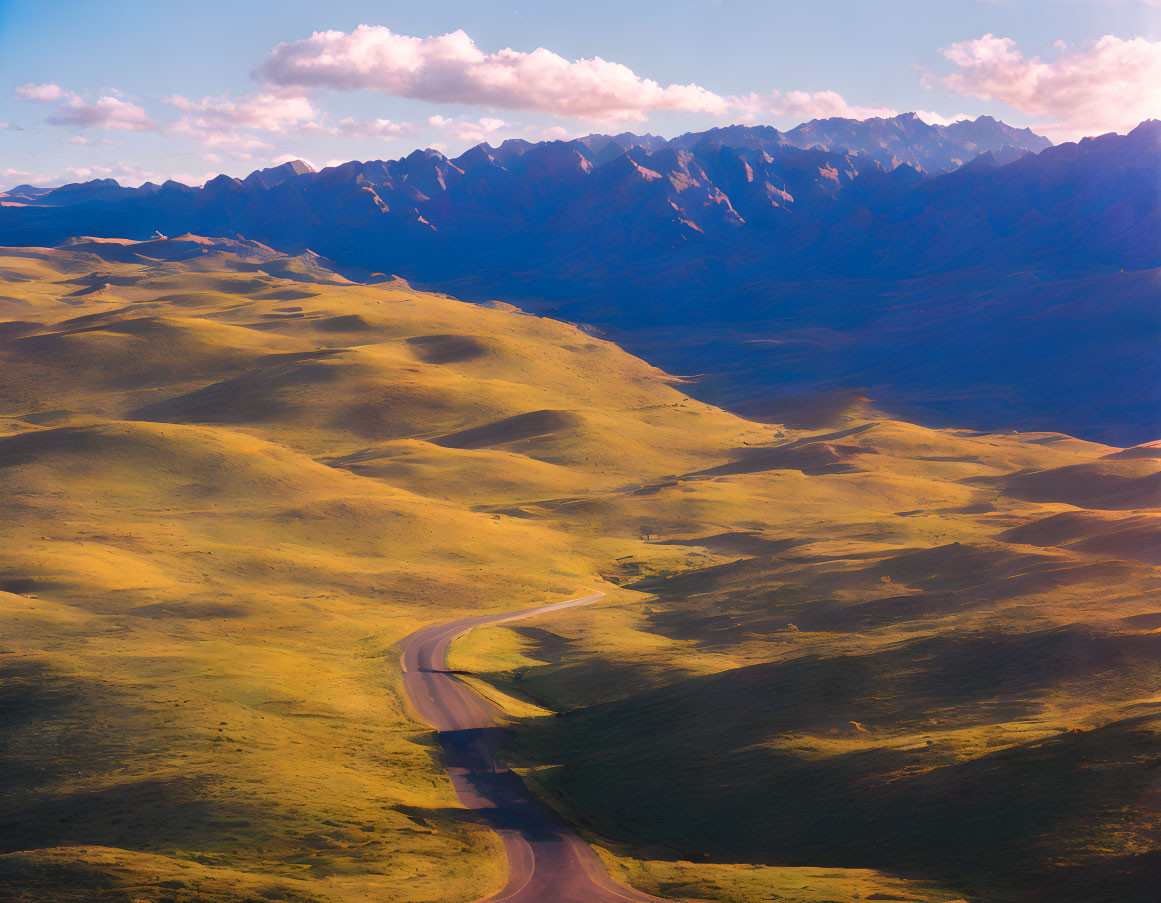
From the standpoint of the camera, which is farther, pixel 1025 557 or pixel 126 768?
pixel 1025 557

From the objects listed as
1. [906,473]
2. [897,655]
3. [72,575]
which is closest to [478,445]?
[906,473]

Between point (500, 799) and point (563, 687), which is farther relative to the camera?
point (563, 687)

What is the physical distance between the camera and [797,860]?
53.8 meters

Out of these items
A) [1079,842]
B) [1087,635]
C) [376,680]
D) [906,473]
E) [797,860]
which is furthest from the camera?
[906,473]

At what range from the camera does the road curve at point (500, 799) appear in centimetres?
5103

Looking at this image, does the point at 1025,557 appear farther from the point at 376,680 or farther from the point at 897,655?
the point at 376,680

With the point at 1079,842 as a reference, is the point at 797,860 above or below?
below

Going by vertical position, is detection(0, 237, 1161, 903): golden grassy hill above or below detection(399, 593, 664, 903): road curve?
above

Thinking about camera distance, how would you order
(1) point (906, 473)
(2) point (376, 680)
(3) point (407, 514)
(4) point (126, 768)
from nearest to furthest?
(4) point (126, 768) < (2) point (376, 680) < (3) point (407, 514) < (1) point (906, 473)

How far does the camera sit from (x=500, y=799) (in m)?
62.0

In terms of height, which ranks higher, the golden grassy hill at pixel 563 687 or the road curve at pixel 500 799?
the golden grassy hill at pixel 563 687

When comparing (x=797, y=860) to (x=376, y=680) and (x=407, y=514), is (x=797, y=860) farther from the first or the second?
(x=407, y=514)

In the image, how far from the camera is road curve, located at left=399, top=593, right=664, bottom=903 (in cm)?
5103

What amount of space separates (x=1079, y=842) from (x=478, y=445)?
151678 mm
